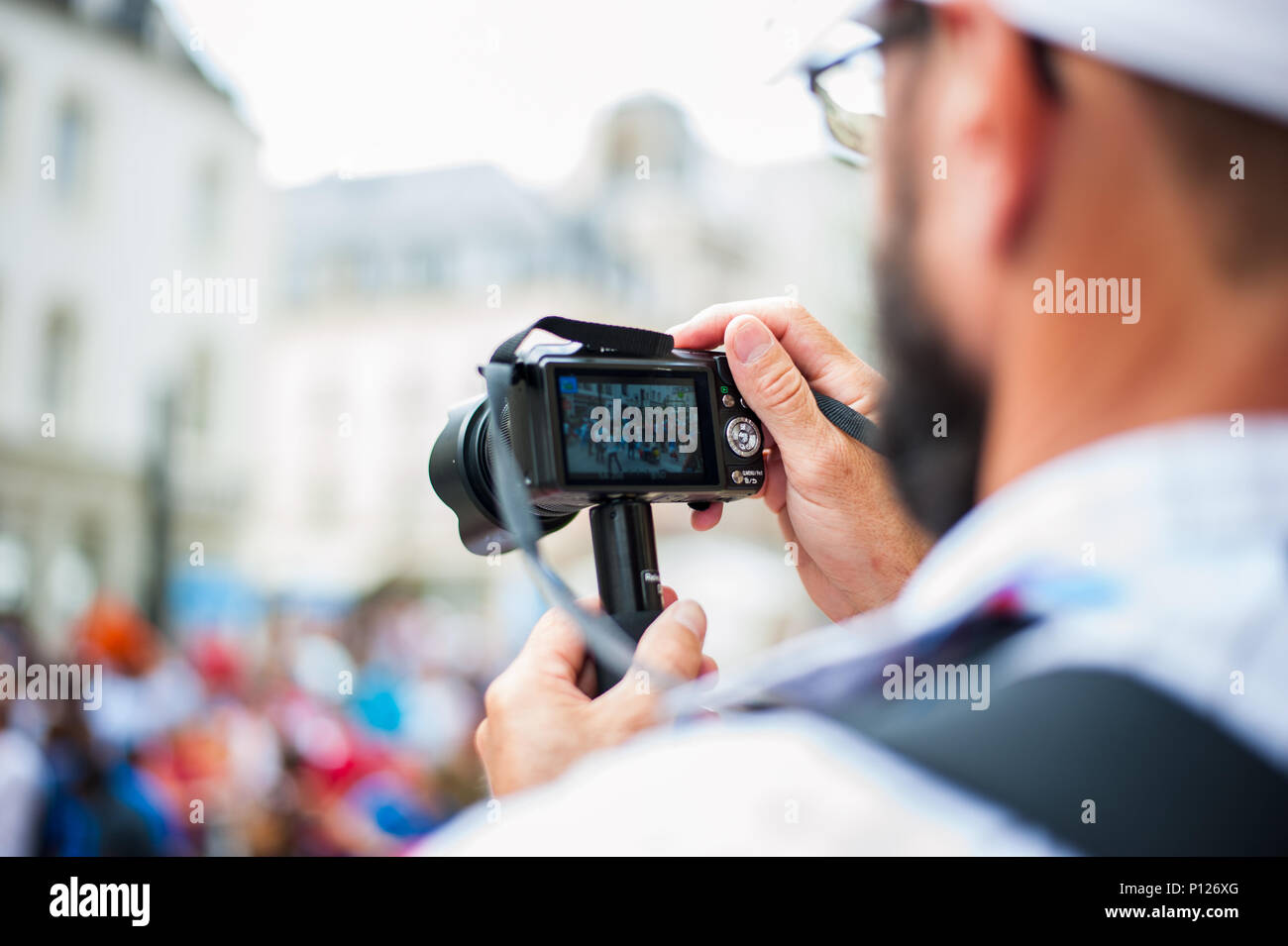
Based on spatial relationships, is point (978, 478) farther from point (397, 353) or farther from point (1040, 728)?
point (397, 353)

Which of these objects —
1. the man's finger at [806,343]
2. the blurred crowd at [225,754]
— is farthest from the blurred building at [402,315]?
the man's finger at [806,343]

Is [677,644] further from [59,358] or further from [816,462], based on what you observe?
[59,358]

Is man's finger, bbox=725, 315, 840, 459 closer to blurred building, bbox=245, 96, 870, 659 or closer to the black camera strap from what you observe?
the black camera strap

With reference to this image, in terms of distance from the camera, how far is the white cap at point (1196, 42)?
19.1 inches

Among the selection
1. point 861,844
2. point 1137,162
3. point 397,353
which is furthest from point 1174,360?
point 397,353

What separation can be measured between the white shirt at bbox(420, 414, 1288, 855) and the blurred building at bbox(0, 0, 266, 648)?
10414 millimetres

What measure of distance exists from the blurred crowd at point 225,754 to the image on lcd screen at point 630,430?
1.27 metres

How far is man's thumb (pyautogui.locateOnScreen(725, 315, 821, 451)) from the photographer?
3.47 feet

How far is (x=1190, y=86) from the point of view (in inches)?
19.2

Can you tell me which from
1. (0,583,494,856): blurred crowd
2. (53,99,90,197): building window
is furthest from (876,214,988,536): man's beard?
(53,99,90,197): building window

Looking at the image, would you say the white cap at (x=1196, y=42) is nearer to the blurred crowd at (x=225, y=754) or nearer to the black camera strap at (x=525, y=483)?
the black camera strap at (x=525, y=483)

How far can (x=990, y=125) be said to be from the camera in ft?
1.66
